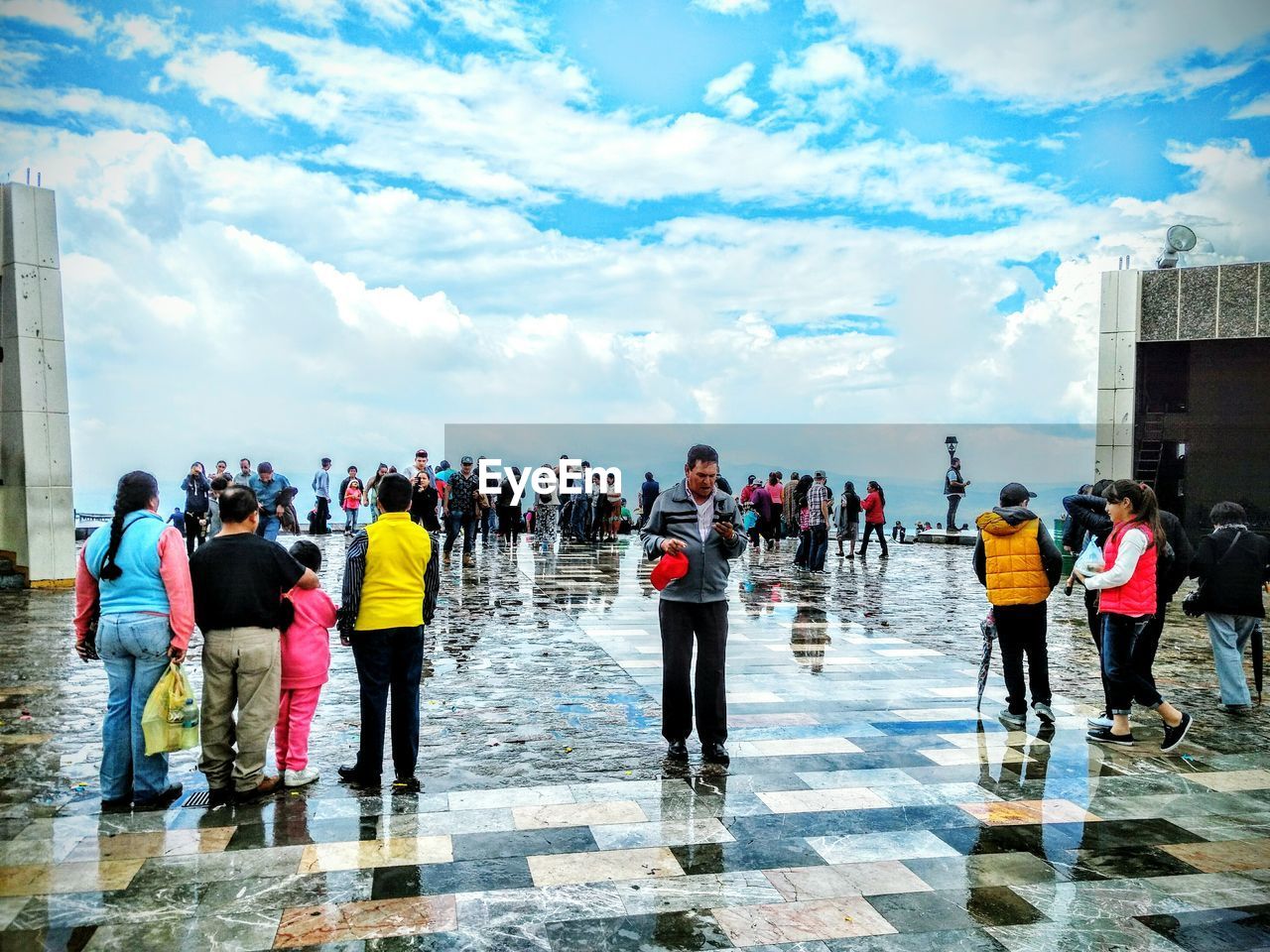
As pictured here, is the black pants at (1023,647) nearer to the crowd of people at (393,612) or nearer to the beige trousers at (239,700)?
the crowd of people at (393,612)

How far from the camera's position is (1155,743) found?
702 cm

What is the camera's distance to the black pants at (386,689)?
5.83 meters

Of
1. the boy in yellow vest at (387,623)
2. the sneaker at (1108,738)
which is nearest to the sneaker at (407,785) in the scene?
the boy in yellow vest at (387,623)

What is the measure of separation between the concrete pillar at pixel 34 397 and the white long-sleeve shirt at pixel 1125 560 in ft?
49.1

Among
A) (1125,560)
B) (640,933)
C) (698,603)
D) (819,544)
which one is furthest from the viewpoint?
(819,544)

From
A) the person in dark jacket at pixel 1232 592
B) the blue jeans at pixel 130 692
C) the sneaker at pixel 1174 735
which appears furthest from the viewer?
the person in dark jacket at pixel 1232 592

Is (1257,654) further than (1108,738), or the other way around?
(1257,654)

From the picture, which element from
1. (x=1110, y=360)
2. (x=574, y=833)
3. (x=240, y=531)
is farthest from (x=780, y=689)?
(x=1110, y=360)

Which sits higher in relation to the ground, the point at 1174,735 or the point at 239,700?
the point at 239,700

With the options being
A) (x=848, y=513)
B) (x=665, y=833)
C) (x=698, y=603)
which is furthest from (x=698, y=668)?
(x=848, y=513)

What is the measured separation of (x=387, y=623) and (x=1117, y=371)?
2269 centimetres

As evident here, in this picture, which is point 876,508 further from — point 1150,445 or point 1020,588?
point 1020,588

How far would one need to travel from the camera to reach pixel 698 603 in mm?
6512

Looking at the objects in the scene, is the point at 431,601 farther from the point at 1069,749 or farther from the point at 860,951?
the point at 1069,749
